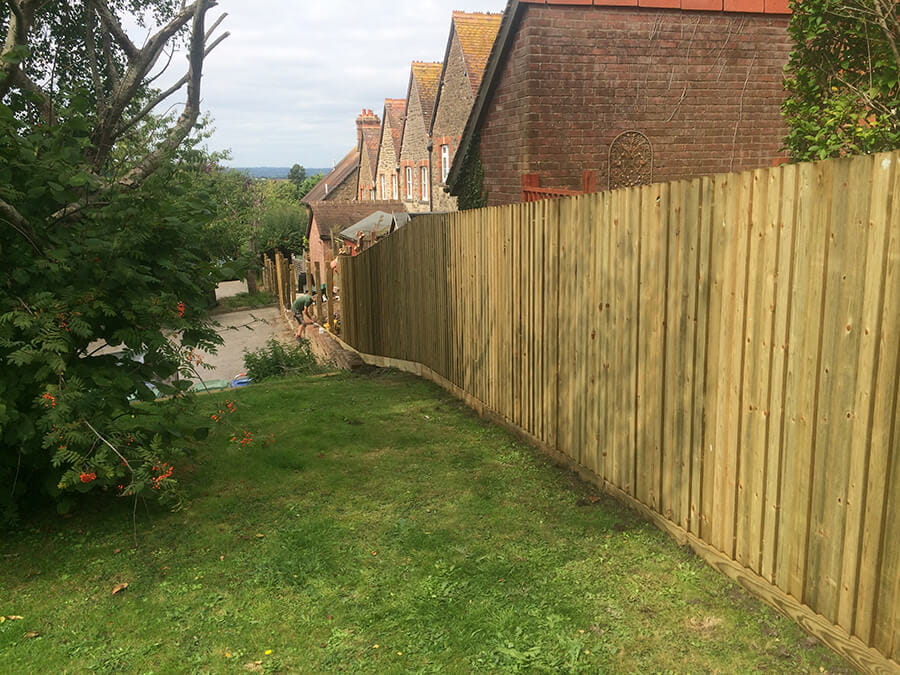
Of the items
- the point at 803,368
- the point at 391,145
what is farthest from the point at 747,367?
the point at 391,145

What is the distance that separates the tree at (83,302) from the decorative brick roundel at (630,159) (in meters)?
8.21

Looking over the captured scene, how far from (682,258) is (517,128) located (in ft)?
27.8

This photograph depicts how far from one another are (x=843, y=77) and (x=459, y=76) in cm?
1840

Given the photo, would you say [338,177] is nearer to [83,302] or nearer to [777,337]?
[83,302]

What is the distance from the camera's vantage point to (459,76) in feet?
80.0

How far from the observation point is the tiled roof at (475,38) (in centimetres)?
2306

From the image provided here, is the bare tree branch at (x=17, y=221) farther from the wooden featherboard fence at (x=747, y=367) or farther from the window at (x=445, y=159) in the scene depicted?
the window at (x=445, y=159)

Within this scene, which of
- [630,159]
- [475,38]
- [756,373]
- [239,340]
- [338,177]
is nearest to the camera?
[756,373]

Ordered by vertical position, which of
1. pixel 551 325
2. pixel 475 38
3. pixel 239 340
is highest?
pixel 475 38

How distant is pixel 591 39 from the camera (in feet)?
37.7

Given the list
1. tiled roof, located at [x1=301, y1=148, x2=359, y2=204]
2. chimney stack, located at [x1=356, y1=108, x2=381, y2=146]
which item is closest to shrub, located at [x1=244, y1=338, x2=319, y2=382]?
chimney stack, located at [x1=356, y1=108, x2=381, y2=146]

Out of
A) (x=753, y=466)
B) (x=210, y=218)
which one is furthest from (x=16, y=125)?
(x=753, y=466)

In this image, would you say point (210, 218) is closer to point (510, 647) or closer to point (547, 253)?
point (547, 253)

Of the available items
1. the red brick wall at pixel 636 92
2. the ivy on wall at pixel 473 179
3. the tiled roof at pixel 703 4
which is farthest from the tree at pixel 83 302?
the ivy on wall at pixel 473 179
